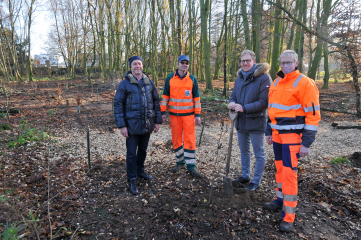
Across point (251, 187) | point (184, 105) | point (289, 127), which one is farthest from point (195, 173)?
point (289, 127)

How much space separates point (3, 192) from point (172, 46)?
1124cm

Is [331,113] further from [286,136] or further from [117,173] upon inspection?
[117,173]

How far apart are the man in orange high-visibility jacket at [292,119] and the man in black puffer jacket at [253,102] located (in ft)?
1.63

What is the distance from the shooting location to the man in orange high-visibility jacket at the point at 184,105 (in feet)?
12.8

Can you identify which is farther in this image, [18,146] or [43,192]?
[18,146]

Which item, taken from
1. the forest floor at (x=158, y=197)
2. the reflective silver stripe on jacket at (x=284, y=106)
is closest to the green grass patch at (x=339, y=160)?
the forest floor at (x=158, y=197)

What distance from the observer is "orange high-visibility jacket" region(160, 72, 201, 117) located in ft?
12.8

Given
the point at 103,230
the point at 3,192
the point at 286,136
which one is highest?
the point at 286,136

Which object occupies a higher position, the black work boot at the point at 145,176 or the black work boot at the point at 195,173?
the black work boot at the point at 195,173

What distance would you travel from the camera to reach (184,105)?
390 centimetres

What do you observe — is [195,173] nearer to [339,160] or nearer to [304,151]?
[304,151]

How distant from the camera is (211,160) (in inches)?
195

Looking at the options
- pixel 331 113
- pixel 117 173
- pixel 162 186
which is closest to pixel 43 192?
pixel 117 173

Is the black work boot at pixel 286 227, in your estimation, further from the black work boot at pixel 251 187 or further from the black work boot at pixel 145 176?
the black work boot at pixel 145 176
